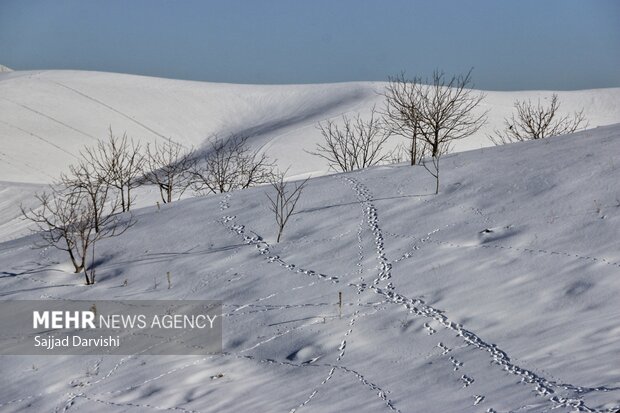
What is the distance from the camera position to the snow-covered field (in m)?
9.73

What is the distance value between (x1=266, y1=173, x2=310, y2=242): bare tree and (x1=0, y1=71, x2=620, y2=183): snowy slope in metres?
20.5

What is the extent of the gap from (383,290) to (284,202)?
6.20 meters

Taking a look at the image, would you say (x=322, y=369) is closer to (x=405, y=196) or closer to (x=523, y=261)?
(x=523, y=261)

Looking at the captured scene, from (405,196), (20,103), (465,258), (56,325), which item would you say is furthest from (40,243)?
(20,103)

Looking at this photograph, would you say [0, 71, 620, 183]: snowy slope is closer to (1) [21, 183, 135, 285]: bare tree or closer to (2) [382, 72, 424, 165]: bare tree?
(2) [382, 72, 424, 165]: bare tree

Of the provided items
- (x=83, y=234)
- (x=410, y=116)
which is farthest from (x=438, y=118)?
(x=83, y=234)

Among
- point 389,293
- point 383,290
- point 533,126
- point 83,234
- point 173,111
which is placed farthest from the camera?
point 173,111

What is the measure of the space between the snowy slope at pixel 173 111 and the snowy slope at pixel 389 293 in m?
→ 23.0

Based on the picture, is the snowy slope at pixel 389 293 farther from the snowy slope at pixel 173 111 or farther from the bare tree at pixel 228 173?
the snowy slope at pixel 173 111

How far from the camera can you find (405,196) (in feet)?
57.7

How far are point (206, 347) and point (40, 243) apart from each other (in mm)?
8757

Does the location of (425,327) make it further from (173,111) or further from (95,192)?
(173,111)

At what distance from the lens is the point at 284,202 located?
62.4 feet

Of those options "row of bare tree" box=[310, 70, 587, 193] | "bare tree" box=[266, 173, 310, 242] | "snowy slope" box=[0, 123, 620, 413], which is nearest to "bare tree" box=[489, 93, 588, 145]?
"row of bare tree" box=[310, 70, 587, 193]
